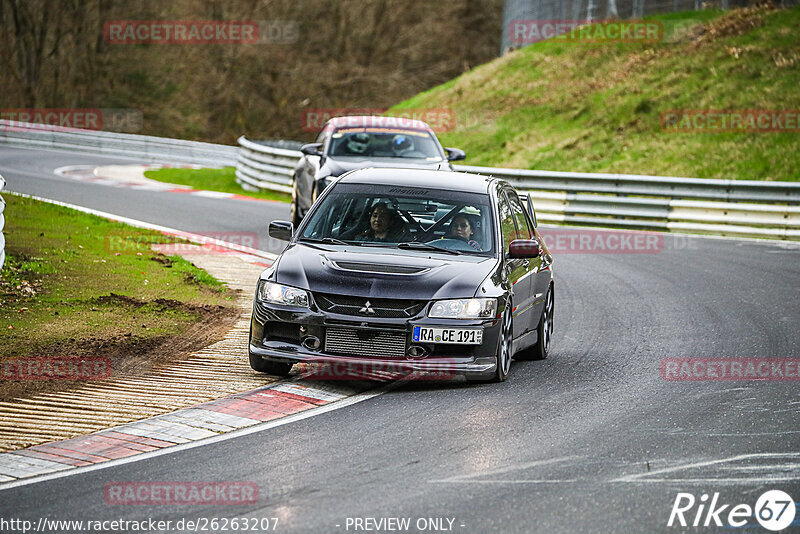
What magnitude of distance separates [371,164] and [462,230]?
8172mm

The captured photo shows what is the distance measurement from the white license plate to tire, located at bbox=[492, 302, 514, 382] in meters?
0.27

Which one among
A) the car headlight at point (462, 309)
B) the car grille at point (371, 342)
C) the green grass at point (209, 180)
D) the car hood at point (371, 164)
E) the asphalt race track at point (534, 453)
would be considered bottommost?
the asphalt race track at point (534, 453)

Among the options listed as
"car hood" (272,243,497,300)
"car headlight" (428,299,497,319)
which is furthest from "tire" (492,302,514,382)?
"car hood" (272,243,497,300)

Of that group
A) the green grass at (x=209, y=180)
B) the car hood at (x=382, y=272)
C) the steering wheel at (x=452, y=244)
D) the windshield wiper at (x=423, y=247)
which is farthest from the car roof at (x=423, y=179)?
the green grass at (x=209, y=180)

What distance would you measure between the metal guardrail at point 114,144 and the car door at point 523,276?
29.8 metres

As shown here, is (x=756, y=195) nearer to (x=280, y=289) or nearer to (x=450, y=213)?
(x=450, y=213)

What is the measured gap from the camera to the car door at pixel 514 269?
382 inches

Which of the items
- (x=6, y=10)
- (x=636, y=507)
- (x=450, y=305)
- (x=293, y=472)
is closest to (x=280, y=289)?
(x=450, y=305)

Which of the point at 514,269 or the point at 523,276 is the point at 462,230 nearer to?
the point at 514,269

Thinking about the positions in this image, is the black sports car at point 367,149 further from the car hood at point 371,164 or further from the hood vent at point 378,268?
the hood vent at point 378,268

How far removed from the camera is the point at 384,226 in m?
9.88

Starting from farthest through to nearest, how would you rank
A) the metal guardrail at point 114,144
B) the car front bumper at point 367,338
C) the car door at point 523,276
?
the metal guardrail at point 114,144
the car door at point 523,276
the car front bumper at point 367,338

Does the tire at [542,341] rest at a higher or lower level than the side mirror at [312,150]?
lower

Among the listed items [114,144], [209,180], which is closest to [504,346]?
[209,180]
